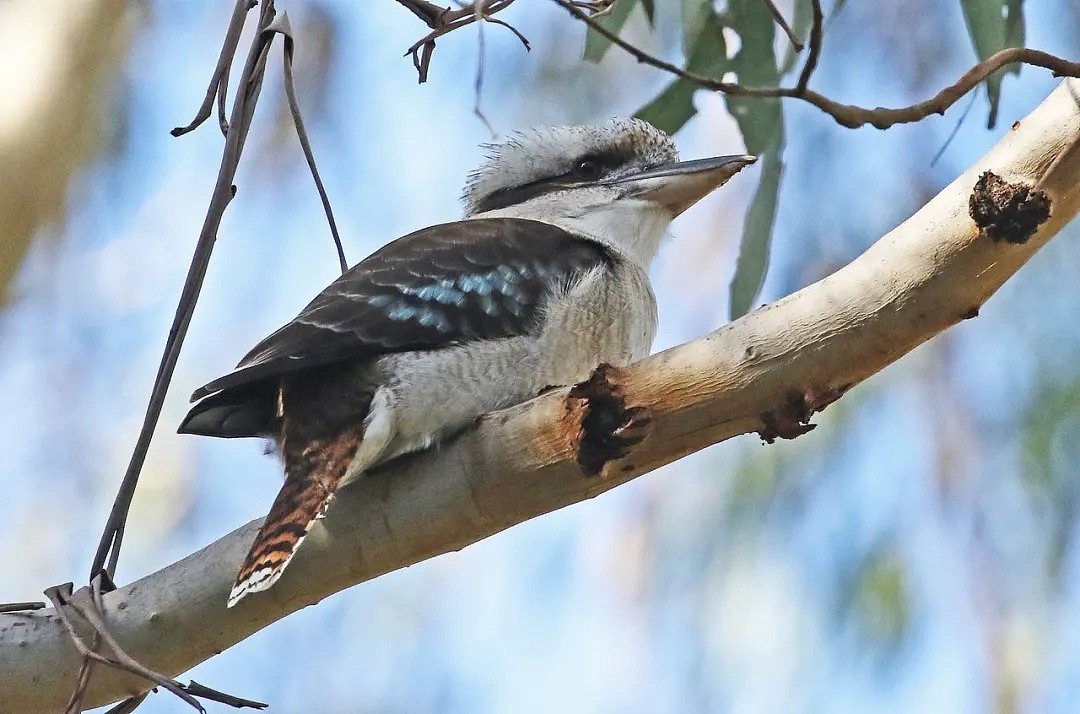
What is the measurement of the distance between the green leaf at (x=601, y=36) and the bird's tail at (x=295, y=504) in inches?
32.3

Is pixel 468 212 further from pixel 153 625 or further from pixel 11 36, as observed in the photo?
pixel 153 625

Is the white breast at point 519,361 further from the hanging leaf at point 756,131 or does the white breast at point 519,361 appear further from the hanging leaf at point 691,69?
the hanging leaf at point 691,69

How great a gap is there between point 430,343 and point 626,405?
1.34 ft

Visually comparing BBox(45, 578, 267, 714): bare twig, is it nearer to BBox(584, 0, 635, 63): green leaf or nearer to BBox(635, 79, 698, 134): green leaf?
BBox(584, 0, 635, 63): green leaf

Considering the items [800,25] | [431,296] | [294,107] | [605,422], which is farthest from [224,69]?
[800,25]

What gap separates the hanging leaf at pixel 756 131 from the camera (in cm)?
200

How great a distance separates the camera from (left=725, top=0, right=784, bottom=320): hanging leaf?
2.00 m

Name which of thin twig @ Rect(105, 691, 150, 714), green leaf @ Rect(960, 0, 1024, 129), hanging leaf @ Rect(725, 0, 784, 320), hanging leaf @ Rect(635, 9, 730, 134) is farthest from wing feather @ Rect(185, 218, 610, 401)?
green leaf @ Rect(960, 0, 1024, 129)

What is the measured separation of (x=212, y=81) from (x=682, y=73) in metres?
0.58

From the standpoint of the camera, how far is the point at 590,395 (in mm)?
1344

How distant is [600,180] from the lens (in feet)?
7.53

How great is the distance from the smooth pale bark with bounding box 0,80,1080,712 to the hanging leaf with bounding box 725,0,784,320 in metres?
0.61

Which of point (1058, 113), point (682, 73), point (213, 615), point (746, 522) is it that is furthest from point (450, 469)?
point (746, 522)

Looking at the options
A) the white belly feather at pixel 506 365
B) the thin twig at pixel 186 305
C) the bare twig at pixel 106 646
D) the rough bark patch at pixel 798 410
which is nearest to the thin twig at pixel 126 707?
the bare twig at pixel 106 646
